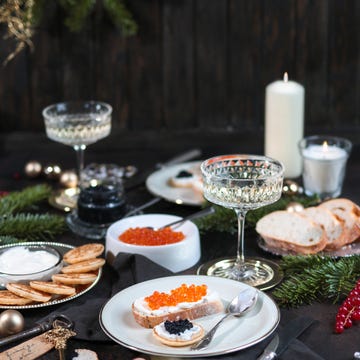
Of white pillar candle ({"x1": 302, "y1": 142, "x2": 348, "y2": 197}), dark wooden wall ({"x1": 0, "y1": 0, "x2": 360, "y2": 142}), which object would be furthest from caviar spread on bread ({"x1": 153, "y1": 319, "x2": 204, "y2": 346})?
dark wooden wall ({"x1": 0, "y1": 0, "x2": 360, "y2": 142})

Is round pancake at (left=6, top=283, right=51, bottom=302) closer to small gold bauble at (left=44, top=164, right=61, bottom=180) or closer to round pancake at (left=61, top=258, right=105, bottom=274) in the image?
round pancake at (left=61, top=258, right=105, bottom=274)

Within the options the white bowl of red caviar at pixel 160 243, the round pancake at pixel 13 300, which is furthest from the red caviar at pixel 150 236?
the round pancake at pixel 13 300

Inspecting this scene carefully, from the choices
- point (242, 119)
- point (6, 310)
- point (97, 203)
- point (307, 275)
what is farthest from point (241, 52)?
point (6, 310)

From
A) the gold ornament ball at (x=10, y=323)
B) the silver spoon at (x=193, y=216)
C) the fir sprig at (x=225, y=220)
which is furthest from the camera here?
the fir sprig at (x=225, y=220)

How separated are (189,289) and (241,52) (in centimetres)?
175

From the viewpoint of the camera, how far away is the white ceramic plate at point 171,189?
2.34 metres

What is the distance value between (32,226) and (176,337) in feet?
2.62

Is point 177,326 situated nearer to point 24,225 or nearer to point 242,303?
point 242,303

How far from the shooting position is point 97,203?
2217 mm

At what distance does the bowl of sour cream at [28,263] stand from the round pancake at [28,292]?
4 cm

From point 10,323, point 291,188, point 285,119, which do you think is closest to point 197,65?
point 285,119

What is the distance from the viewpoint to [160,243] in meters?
1.97

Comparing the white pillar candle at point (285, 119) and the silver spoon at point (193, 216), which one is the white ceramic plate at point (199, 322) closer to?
the silver spoon at point (193, 216)

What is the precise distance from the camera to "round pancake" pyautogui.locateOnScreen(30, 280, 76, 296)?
1737 millimetres
